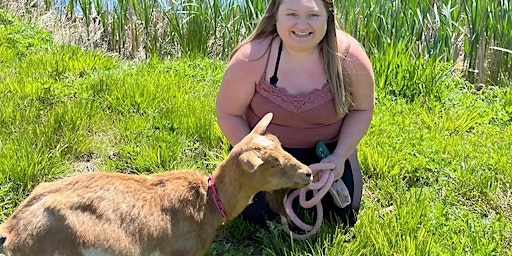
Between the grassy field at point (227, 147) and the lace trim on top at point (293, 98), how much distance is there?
602mm

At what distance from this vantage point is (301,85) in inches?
125

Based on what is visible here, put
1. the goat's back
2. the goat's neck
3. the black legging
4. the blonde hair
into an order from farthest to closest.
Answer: the black legging, the blonde hair, the goat's neck, the goat's back

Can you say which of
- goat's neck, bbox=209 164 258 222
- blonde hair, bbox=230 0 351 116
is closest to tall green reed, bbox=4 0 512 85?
blonde hair, bbox=230 0 351 116

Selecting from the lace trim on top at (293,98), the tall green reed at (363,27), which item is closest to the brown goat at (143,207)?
the lace trim on top at (293,98)

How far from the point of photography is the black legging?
3.31 meters

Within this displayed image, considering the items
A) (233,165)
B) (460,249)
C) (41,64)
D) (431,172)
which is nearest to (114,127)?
(41,64)

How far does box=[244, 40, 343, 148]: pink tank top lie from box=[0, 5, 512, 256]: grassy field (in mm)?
467

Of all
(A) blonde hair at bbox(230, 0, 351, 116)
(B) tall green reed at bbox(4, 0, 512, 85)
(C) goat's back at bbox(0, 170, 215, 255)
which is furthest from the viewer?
(B) tall green reed at bbox(4, 0, 512, 85)

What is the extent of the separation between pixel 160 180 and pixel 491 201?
74.1 inches

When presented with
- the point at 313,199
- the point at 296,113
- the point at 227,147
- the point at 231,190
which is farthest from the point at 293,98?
the point at 227,147

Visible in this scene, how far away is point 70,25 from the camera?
625cm

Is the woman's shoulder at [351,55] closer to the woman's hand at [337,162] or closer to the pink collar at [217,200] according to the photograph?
the woman's hand at [337,162]

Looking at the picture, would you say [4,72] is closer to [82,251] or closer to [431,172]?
[82,251]

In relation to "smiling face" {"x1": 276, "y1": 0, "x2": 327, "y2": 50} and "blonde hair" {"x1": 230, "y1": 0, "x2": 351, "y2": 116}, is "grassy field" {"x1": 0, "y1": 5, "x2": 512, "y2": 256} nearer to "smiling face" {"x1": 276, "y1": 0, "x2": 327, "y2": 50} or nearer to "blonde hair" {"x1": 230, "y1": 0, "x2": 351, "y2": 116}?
"blonde hair" {"x1": 230, "y1": 0, "x2": 351, "y2": 116}
